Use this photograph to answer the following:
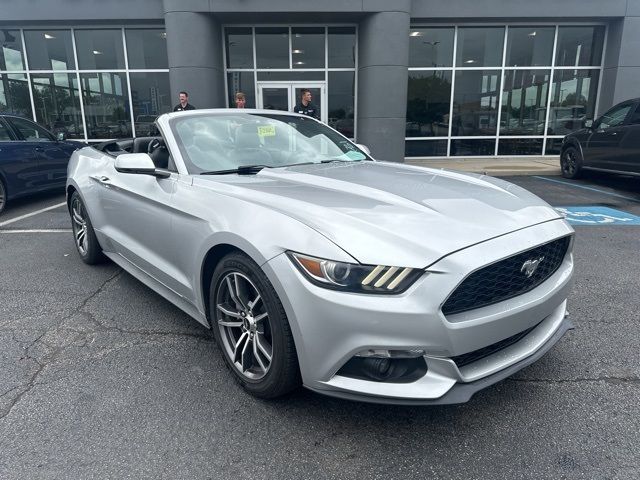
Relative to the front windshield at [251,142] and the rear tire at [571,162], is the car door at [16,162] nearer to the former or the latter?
the front windshield at [251,142]

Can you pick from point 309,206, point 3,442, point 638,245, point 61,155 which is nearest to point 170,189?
point 309,206

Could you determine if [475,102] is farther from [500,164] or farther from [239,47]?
[239,47]

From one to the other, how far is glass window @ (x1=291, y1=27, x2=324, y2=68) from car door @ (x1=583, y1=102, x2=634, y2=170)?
7988mm

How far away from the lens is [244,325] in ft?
8.52

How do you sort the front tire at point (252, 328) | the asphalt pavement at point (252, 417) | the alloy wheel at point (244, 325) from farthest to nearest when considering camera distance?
the alloy wheel at point (244, 325) < the front tire at point (252, 328) < the asphalt pavement at point (252, 417)

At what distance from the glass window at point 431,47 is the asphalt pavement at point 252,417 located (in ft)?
41.6

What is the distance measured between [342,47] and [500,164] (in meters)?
5.91

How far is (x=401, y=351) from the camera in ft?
6.71

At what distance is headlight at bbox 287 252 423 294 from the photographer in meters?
2.02

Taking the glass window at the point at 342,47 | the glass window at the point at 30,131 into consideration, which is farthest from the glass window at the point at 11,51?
the glass window at the point at 342,47

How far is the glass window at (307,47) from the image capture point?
1432 cm

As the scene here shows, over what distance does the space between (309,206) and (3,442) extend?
6.19ft

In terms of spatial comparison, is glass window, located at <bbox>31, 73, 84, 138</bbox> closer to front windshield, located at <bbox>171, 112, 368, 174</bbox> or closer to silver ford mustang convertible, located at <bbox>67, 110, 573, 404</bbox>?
front windshield, located at <bbox>171, 112, 368, 174</bbox>

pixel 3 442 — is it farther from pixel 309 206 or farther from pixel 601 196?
pixel 601 196
